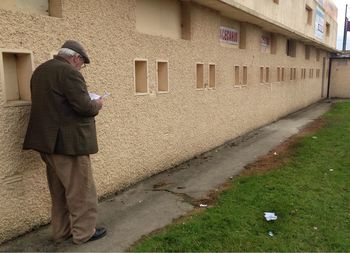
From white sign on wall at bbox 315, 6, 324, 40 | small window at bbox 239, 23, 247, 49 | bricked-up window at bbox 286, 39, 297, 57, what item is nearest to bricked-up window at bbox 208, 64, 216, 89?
small window at bbox 239, 23, 247, 49

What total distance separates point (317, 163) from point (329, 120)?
7.42 meters

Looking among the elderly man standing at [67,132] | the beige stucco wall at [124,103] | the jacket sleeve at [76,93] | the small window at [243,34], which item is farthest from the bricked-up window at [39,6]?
the small window at [243,34]

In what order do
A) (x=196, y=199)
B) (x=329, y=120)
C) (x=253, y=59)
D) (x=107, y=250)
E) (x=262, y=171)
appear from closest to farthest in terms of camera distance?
(x=107, y=250), (x=196, y=199), (x=262, y=171), (x=253, y=59), (x=329, y=120)

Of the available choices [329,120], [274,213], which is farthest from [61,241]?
[329,120]

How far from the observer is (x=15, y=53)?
13.1ft

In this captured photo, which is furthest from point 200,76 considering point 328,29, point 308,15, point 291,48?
point 328,29

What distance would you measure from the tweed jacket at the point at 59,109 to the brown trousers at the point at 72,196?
145mm

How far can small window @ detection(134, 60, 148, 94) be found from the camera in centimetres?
618

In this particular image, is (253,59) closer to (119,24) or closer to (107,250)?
(119,24)

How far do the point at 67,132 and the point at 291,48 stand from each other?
14920 millimetres

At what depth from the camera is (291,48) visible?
55.6 ft

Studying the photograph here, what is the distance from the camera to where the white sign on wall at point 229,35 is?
9406 millimetres

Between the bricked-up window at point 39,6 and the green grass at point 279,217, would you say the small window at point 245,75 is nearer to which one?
the green grass at point 279,217

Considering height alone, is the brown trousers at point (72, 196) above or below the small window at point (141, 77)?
below
